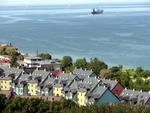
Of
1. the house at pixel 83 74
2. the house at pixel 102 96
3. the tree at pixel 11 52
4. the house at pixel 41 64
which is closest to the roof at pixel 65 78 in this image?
the house at pixel 83 74

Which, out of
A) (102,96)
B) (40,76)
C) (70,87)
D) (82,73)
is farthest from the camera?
(82,73)

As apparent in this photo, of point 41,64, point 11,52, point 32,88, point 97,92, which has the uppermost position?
point 97,92

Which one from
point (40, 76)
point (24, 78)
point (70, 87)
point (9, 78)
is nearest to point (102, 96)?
point (70, 87)

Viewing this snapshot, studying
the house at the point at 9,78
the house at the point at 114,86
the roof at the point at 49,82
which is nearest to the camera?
the house at the point at 114,86

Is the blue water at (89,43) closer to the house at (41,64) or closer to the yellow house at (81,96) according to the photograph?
the house at (41,64)

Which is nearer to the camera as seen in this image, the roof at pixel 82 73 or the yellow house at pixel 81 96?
the yellow house at pixel 81 96

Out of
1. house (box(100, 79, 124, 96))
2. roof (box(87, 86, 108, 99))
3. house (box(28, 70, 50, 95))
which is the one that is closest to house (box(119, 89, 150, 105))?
house (box(100, 79, 124, 96))

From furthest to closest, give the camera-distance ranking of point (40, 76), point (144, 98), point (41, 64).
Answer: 1. point (41, 64)
2. point (40, 76)
3. point (144, 98)

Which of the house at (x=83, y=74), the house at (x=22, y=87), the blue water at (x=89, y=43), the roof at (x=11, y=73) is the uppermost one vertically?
the roof at (x=11, y=73)

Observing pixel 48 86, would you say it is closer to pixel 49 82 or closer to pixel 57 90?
pixel 49 82

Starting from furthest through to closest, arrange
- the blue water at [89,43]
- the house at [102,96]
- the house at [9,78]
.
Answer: the blue water at [89,43] < the house at [9,78] < the house at [102,96]

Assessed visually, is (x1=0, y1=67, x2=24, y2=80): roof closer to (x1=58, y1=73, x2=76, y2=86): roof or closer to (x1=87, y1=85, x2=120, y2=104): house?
(x1=58, y1=73, x2=76, y2=86): roof
